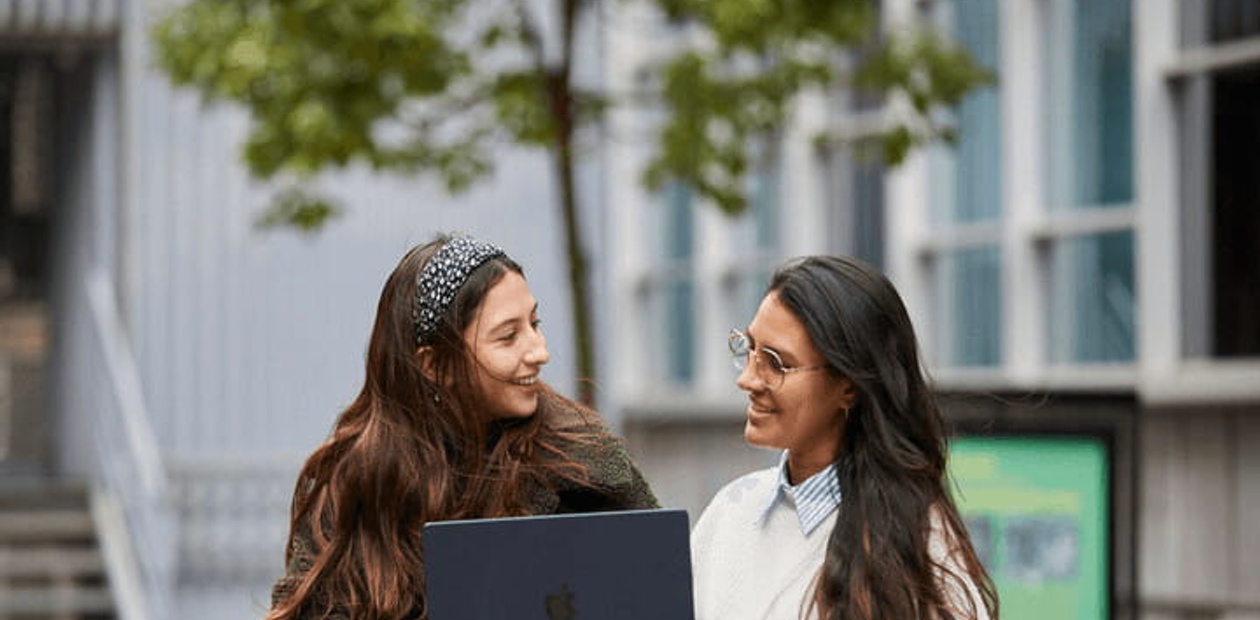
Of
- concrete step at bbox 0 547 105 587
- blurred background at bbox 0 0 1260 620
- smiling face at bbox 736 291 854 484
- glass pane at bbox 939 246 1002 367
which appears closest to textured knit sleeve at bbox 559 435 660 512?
smiling face at bbox 736 291 854 484

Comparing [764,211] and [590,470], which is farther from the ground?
[764,211]

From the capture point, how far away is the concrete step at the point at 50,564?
15000 mm

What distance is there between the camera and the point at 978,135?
12945 mm

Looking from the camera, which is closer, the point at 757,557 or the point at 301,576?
the point at 757,557

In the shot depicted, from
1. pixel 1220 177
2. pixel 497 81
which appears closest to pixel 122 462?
pixel 497 81

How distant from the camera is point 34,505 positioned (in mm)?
15742

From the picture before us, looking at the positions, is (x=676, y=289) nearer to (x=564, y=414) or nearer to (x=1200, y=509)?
(x=1200, y=509)

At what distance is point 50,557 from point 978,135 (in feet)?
19.4

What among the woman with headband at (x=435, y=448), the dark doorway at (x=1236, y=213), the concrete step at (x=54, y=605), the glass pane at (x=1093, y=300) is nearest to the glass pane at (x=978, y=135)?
the glass pane at (x=1093, y=300)

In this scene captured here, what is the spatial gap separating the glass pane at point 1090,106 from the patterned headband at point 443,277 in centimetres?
735

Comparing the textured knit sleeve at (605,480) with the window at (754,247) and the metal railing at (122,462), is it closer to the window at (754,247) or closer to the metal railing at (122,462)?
the metal railing at (122,462)

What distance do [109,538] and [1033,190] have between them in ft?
19.5

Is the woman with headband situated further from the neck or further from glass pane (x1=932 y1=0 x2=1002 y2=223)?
glass pane (x1=932 y1=0 x2=1002 y2=223)

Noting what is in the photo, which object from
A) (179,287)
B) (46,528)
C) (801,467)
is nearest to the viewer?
(801,467)
